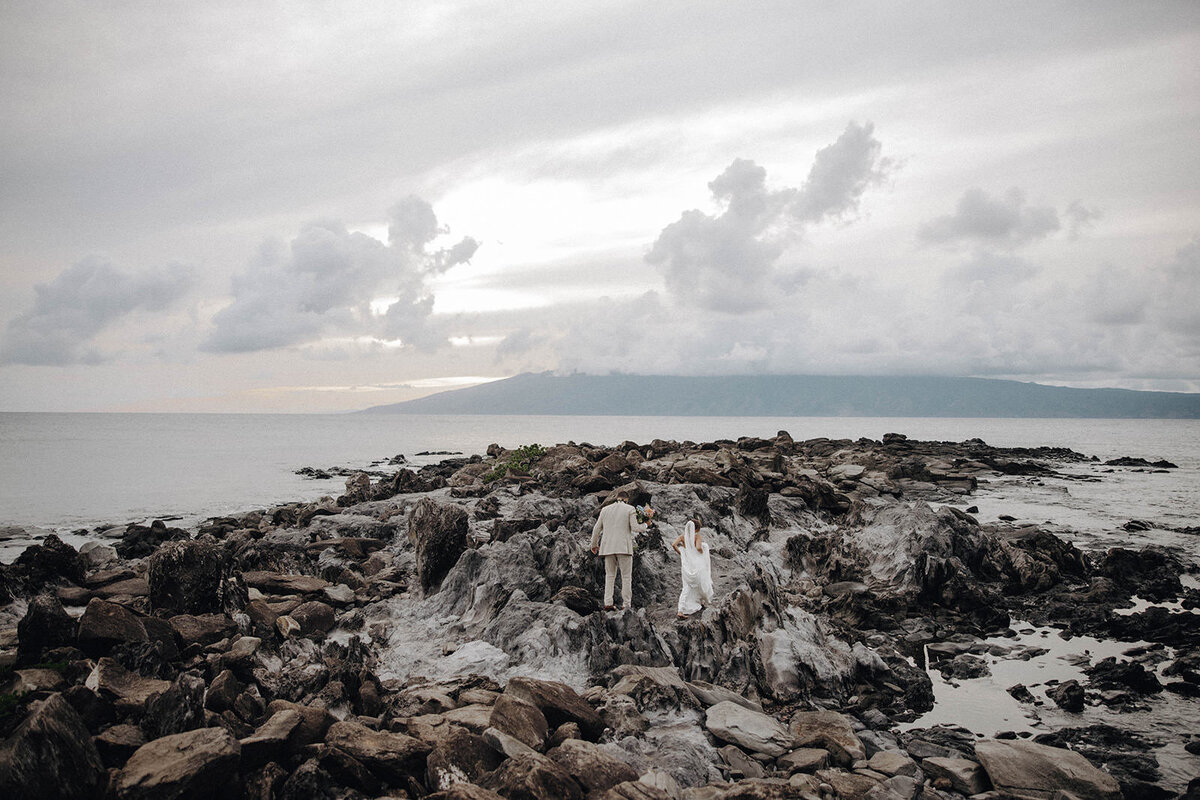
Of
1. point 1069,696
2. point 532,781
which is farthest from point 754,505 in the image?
point 532,781

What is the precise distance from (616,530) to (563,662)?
126 inches

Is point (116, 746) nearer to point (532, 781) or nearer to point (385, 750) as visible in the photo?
point (385, 750)

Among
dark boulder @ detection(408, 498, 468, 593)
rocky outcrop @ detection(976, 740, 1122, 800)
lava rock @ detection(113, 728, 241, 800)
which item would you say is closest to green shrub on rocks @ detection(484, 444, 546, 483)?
dark boulder @ detection(408, 498, 468, 593)

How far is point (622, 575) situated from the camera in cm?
1462

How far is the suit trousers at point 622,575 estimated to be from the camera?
1462 cm

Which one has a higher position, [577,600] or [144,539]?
[577,600]

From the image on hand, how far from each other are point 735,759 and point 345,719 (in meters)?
5.40

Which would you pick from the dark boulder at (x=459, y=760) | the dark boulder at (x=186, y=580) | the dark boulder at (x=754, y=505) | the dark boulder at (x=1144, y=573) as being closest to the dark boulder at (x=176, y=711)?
the dark boulder at (x=459, y=760)

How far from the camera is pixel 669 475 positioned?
90.2 ft

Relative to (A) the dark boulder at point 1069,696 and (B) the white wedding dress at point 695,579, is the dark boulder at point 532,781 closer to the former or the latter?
(B) the white wedding dress at point 695,579

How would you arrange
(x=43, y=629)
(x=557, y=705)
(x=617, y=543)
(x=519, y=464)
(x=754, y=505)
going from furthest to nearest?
(x=519, y=464) < (x=754, y=505) < (x=617, y=543) < (x=43, y=629) < (x=557, y=705)

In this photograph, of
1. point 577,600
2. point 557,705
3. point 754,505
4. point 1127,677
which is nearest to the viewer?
point 557,705

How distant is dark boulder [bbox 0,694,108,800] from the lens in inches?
273

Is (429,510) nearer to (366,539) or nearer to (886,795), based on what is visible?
(366,539)
